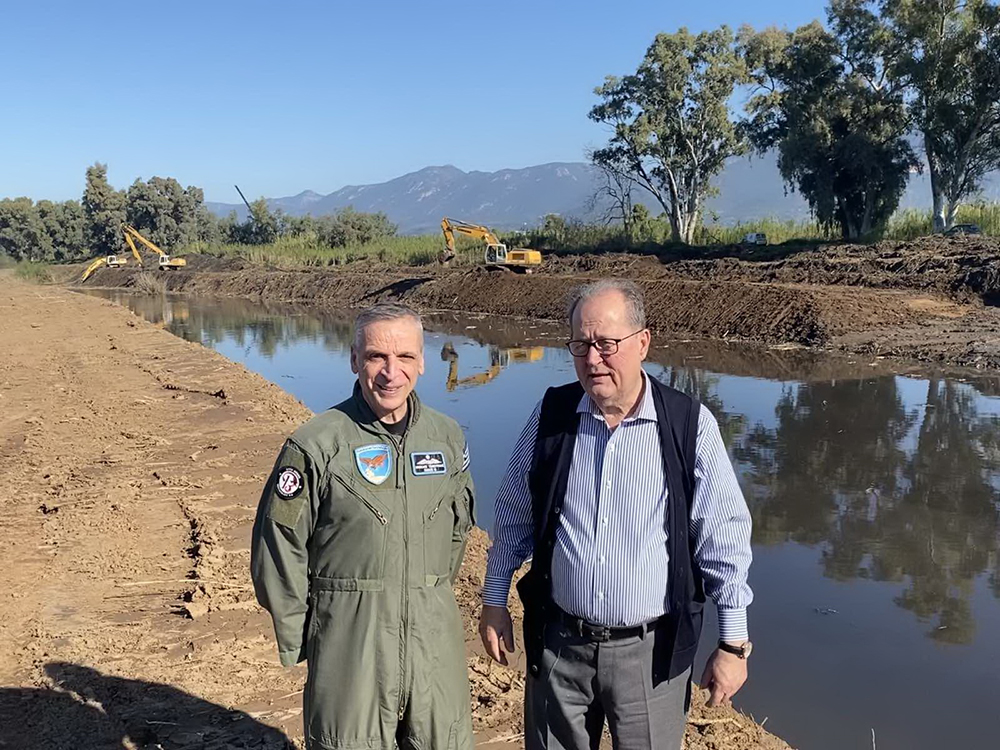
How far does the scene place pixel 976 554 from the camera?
6.00 m

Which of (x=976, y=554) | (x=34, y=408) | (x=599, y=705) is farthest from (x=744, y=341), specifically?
(x=599, y=705)

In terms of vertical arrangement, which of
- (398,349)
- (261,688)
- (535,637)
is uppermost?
(398,349)

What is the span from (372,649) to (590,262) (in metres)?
27.3

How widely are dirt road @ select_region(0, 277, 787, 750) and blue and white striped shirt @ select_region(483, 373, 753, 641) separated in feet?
5.27

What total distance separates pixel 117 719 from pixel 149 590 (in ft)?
4.78

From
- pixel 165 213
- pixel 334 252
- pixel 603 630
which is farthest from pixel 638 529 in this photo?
pixel 165 213

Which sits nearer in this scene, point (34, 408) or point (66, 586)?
point (66, 586)

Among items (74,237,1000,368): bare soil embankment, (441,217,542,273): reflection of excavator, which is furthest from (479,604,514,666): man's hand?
(441,217,542,273): reflection of excavator

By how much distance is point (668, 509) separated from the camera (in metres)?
2.13

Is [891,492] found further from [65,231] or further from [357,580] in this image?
[65,231]

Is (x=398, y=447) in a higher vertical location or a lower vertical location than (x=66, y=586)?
higher

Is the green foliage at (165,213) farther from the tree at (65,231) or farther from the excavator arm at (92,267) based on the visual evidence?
the excavator arm at (92,267)

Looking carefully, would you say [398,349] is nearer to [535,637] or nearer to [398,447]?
[398,447]

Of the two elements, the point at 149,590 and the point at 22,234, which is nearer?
the point at 149,590
